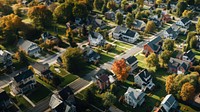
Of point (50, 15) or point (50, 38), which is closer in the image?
point (50, 38)

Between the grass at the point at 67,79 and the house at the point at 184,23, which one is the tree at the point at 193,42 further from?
the grass at the point at 67,79

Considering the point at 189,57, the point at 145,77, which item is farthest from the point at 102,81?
the point at 189,57

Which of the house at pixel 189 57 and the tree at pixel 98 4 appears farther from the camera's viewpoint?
the tree at pixel 98 4

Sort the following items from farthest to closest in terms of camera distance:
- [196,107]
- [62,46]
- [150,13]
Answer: [150,13] → [62,46] → [196,107]

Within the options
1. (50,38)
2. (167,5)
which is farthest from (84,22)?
(167,5)

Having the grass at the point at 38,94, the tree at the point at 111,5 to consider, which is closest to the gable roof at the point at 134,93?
the grass at the point at 38,94

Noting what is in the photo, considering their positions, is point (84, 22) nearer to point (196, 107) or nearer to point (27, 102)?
point (27, 102)

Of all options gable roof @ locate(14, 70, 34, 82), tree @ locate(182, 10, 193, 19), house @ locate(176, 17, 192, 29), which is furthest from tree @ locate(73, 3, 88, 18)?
gable roof @ locate(14, 70, 34, 82)
